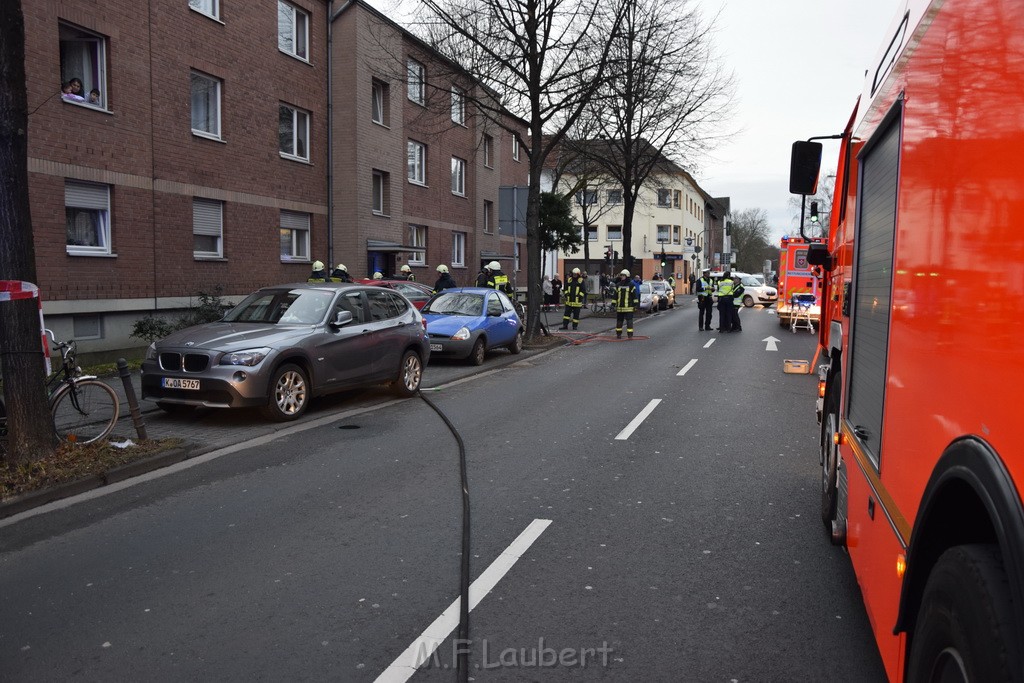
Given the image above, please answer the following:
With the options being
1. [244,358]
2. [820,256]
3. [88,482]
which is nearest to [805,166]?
[820,256]

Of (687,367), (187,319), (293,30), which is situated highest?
(293,30)

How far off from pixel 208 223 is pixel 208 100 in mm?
2902

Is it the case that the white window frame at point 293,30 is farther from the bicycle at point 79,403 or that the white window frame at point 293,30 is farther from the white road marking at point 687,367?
the bicycle at point 79,403

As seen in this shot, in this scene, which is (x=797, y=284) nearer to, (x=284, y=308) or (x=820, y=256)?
(x=284, y=308)

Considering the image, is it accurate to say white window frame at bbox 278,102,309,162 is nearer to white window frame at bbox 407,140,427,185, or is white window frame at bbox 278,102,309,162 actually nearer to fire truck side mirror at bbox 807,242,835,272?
white window frame at bbox 407,140,427,185

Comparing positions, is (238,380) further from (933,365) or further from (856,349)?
(933,365)

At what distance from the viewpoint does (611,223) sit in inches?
2835

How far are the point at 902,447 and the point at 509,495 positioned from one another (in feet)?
13.2

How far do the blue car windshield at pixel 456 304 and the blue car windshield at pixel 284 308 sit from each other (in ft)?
19.2

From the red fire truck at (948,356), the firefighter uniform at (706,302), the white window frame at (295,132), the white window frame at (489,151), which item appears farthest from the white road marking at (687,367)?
the white window frame at (489,151)

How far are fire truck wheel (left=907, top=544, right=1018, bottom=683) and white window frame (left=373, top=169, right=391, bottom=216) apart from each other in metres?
25.9

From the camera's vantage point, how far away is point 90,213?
15.9 m

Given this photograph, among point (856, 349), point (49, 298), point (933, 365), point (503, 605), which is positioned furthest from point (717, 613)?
point (49, 298)

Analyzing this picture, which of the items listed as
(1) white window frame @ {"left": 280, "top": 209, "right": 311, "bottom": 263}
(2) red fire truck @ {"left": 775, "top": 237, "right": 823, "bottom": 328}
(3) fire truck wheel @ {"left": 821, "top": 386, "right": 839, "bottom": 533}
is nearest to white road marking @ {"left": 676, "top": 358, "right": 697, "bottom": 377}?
(3) fire truck wheel @ {"left": 821, "top": 386, "right": 839, "bottom": 533}
